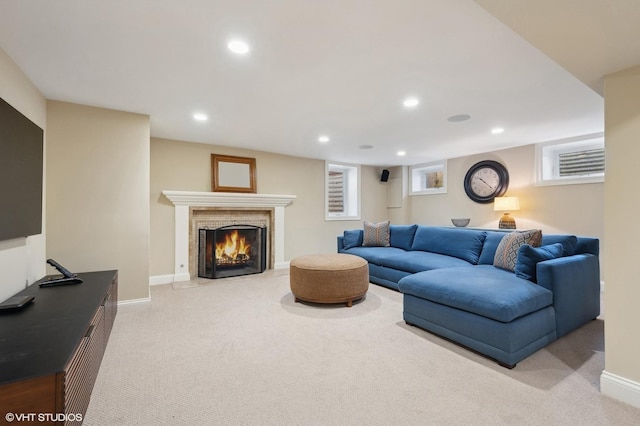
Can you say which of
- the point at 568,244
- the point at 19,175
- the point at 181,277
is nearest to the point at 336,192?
the point at 181,277

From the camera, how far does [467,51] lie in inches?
78.0

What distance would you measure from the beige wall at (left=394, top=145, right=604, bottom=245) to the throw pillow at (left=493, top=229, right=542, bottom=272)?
1.93 metres

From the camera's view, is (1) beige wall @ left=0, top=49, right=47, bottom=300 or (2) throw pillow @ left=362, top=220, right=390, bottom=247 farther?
(2) throw pillow @ left=362, top=220, right=390, bottom=247

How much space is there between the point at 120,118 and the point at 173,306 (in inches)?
85.6

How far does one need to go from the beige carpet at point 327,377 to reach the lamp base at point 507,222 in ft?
6.92

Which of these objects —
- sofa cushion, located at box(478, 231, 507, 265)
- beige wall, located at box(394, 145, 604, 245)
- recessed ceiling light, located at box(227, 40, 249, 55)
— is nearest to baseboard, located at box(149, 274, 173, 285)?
recessed ceiling light, located at box(227, 40, 249, 55)

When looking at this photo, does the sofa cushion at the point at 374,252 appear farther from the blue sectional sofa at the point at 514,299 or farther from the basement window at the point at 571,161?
the basement window at the point at 571,161

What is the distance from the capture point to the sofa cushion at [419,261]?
360 cm

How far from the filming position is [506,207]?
461 cm

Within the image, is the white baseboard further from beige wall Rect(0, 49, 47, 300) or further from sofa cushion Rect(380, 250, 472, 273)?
sofa cushion Rect(380, 250, 472, 273)

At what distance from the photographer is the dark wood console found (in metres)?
1.06

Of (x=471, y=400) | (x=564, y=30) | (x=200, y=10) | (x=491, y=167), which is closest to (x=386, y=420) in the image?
(x=471, y=400)

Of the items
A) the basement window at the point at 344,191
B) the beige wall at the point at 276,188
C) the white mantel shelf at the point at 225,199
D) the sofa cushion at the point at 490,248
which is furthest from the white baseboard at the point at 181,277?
the sofa cushion at the point at 490,248

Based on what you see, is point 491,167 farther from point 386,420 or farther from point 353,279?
point 386,420
